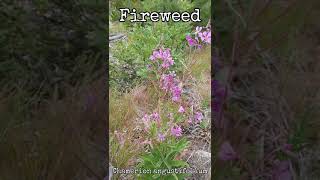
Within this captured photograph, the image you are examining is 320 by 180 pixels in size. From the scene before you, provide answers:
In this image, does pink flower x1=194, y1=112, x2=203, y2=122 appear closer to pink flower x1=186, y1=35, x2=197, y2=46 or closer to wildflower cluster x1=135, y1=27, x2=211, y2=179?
wildflower cluster x1=135, y1=27, x2=211, y2=179

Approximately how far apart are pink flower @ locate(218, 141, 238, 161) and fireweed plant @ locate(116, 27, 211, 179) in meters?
0.39

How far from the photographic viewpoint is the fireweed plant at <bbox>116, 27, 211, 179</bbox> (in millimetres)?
2189

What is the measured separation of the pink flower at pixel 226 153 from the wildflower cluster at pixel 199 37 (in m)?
0.58

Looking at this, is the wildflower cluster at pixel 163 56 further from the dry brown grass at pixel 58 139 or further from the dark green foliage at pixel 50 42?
the dark green foliage at pixel 50 42

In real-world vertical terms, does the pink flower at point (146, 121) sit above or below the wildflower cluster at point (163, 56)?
below

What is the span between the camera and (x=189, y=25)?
2.20m

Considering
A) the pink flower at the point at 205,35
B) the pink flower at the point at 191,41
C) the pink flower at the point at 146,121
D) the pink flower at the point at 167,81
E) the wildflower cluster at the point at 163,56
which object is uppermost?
the pink flower at the point at 205,35

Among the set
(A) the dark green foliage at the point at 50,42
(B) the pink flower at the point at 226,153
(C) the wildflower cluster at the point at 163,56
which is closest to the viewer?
(C) the wildflower cluster at the point at 163,56

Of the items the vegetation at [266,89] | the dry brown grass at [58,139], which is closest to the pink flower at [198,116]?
the vegetation at [266,89]

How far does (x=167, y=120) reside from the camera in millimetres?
2211

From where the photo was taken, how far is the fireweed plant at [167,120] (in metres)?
2.19

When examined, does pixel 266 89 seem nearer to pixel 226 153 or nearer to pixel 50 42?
pixel 226 153

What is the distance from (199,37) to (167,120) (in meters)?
0.33

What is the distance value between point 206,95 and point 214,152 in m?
0.43
